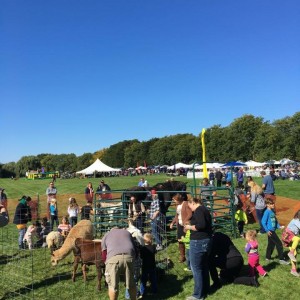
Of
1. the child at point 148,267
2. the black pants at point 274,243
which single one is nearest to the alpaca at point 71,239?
the child at point 148,267

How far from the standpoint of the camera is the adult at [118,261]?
597 cm

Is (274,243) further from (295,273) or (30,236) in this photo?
(30,236)

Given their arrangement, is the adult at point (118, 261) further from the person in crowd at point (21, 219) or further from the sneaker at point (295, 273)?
the person in crowd at point (21, 219)

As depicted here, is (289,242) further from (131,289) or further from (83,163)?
(83,163)

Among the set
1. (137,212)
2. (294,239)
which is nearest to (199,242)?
(294,239)

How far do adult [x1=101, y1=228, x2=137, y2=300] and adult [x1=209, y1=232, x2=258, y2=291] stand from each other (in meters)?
1.85

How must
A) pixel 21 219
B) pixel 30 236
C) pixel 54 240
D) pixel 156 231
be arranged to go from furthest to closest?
1. pixel 21 219
2. pixel 30 236
3. pixel 156 231
4. pixel 54 240

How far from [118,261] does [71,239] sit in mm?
2837

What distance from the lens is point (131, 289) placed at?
20.5 feet

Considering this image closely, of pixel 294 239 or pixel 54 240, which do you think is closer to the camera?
pixel 294 239

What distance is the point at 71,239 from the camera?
8.47m

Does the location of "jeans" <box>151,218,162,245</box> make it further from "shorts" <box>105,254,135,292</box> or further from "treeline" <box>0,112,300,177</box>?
"treeline" <box>0,112,300,177</box>

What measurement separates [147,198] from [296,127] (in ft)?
190

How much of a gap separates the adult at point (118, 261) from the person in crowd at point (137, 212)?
4659mm
